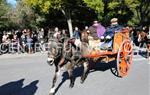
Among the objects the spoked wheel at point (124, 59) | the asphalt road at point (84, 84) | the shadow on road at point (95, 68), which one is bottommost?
the asphalt road at point (84, 84)

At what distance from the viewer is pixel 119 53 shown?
1377 centimetres

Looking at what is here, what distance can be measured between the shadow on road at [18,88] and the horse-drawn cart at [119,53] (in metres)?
2.02

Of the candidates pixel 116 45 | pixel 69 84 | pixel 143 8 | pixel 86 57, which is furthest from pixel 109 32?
pixel 143 8

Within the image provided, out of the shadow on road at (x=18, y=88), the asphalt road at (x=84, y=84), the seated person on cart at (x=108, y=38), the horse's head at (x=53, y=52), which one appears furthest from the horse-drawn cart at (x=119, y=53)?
the horse's head at (x=53, y=52)

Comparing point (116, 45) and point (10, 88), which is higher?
point (116, 45)

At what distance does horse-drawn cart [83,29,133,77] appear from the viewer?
13586mm

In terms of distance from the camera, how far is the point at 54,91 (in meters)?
11.9

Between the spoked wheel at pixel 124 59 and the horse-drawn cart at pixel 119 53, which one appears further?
the spoked wheel at pixel 124 59

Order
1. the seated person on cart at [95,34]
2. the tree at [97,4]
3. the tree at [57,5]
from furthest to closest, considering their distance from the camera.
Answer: the tree at [57,5]
the tree at [97,4]
the seated person on cart at [95,34]

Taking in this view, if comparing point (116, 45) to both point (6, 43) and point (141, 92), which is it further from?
point (6, 43)

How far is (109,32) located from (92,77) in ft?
5.27

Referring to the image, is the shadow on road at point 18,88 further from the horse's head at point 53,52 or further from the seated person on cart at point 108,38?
the seated person on cart at point 108,38

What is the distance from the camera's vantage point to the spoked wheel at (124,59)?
45.7 feet

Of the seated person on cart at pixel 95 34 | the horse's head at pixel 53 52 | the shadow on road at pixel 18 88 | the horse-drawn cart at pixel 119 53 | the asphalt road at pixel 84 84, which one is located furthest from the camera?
the seated person on cart at pixel 95 34
